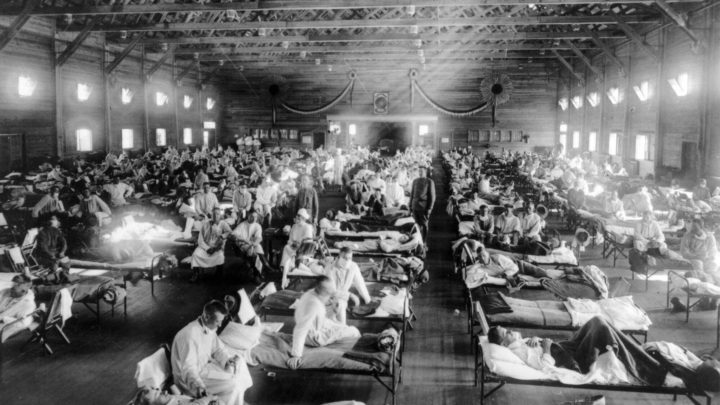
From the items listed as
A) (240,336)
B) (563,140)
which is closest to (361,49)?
(563,140)

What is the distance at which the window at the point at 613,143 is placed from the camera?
23.8 metres

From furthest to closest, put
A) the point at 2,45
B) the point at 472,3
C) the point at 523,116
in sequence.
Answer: the point at 523,116 < the point at 2,45 < the point at 472,3

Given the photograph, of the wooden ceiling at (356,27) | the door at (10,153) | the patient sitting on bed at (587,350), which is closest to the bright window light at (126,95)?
the wooden ceiling at (356,27)

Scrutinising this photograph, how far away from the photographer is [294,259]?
29.0 feet

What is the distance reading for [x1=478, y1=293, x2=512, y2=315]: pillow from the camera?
22.4ft

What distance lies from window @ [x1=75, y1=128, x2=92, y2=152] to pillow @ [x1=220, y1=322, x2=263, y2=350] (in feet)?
62.9

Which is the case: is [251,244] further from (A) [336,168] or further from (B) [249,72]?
(B) [249,72]

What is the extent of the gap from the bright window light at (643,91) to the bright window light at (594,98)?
5.29 m

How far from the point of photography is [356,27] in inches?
821

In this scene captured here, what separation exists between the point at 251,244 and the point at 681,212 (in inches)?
384

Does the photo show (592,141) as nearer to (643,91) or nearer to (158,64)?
(643,91)

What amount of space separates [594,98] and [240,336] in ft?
83.4

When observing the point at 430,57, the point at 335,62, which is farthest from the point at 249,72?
the point at 430,57

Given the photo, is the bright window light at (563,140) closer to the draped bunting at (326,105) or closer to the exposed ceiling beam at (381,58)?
the exposed ceiling beam at (381,58)
